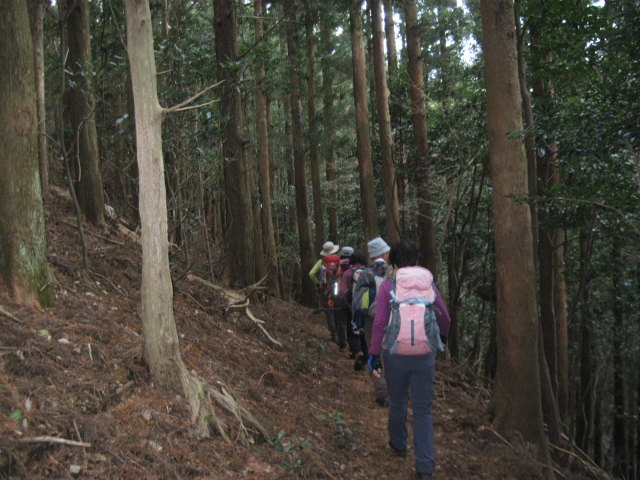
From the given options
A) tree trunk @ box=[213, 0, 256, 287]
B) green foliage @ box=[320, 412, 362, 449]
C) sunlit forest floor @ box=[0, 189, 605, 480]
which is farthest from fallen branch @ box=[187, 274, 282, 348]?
green foliage @ box=[320, 412, 362, 449]

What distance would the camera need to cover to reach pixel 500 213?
6.39 m

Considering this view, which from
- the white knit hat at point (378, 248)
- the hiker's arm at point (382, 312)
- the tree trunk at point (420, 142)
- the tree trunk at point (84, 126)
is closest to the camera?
the hiker's arm at point (382, 312)

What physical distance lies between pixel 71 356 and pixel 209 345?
2755mm

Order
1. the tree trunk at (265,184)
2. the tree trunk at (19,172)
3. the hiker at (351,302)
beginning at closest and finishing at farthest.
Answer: the tree trunk at (19,172)
the hiker at (351,302)
the tree trunk at (265,184)

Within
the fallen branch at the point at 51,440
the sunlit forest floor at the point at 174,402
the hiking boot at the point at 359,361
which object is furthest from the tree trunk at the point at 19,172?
the hiking boot at the point at 359,361

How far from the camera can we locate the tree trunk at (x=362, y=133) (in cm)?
1345

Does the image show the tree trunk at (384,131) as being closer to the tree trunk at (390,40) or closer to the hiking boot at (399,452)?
the tree trunk at (390,40)

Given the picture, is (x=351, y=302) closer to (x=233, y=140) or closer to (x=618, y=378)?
(x=233, y=140)

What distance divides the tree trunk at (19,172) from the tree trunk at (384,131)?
9058 millimetres

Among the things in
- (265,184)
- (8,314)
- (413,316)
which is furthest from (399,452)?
(265,184)

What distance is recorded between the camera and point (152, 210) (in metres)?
4.69

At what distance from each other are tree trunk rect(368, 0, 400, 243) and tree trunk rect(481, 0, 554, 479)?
6899 millimetres

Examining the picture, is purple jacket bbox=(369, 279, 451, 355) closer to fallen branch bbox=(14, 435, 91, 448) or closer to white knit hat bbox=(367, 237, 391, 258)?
white knit hat bbox=(367, 237, 391, 258)

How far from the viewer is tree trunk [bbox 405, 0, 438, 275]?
45.4ft
